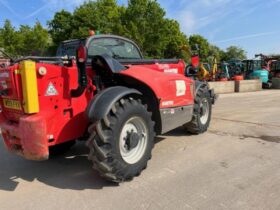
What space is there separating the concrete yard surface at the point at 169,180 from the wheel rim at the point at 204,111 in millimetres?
705

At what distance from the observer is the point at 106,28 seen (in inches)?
1304

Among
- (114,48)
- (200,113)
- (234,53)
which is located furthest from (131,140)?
(234,53)

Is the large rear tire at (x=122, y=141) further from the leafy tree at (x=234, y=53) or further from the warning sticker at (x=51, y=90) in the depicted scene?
the leafy tree at (x=234, y=53)

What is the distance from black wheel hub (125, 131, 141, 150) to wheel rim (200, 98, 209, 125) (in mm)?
2726

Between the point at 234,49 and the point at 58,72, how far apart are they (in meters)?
76.9

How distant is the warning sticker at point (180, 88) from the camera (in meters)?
5.08

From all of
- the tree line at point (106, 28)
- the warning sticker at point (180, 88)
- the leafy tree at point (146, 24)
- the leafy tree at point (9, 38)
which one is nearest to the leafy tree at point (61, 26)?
the tree line at point (106, 28)

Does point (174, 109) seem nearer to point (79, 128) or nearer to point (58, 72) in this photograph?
point (79, 128)

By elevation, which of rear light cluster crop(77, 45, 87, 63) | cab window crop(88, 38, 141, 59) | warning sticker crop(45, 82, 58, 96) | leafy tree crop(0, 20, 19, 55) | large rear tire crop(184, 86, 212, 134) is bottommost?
large rear tire crop(184, 86, 212, 134)

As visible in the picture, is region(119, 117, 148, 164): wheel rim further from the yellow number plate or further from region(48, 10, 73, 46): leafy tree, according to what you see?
region(48, 10, 73, 46): leafy tree

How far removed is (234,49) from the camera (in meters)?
75.9

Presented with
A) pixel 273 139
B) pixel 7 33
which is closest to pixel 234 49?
pixel 7 33

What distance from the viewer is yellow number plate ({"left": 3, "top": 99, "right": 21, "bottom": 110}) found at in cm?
384

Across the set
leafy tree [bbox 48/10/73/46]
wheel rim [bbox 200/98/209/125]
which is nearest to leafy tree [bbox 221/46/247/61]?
leafy tree [bbox 48/10/73/46]
